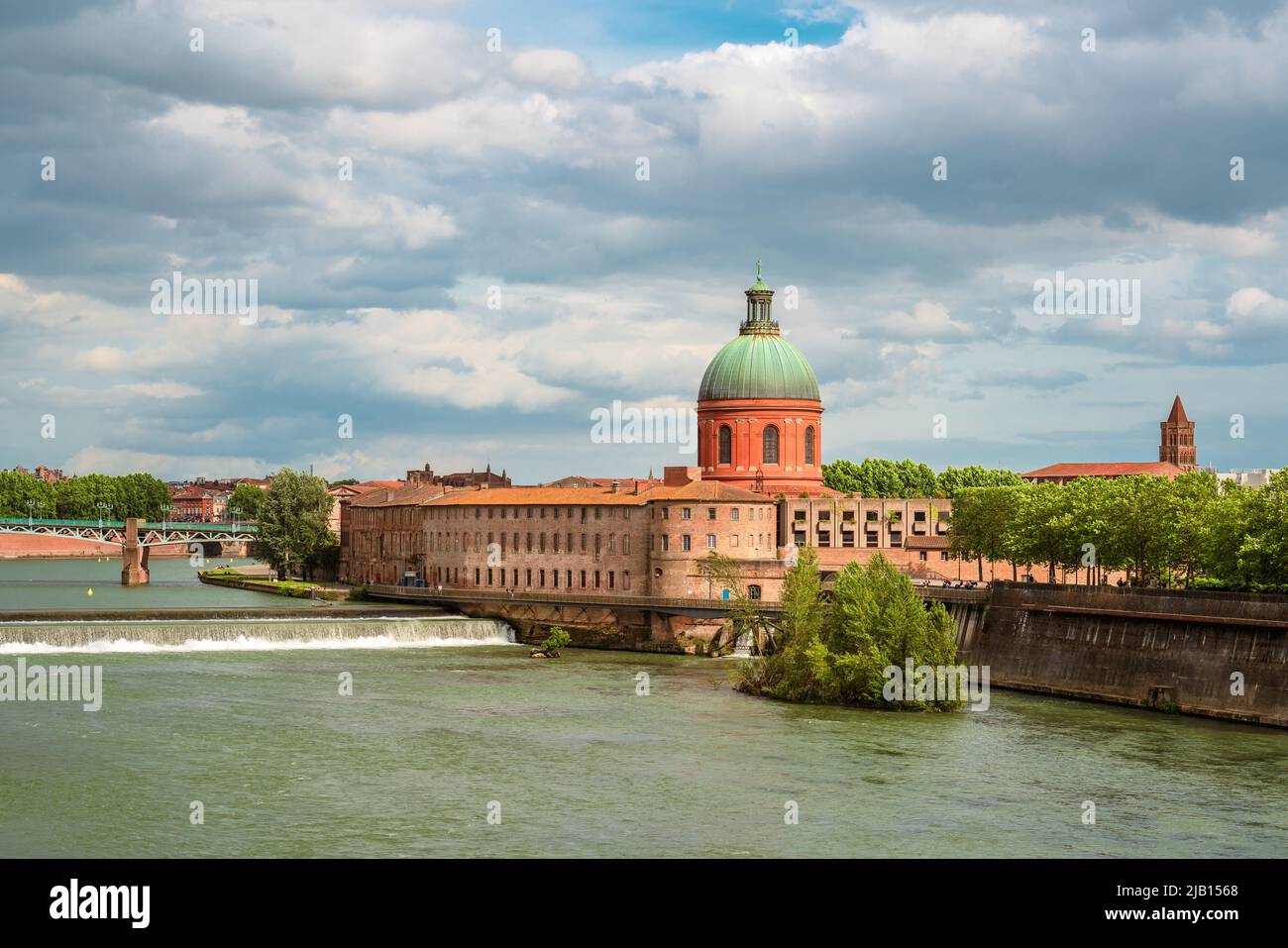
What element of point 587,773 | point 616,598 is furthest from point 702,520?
point 587,773

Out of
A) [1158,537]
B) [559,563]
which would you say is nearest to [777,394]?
[559,563]

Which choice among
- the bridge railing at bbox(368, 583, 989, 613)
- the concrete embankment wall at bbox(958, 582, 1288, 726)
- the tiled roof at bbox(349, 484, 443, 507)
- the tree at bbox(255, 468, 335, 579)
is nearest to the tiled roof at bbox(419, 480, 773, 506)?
the bridge railing at bbox(368, 583, 989, 613)

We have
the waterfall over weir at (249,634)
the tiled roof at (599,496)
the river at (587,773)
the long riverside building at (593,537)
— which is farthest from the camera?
the tiled roof at (599,496)

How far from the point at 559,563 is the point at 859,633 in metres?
34.6

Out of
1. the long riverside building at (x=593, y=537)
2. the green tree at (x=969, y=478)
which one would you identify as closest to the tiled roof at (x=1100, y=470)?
the green tree at (x=969, y=478)

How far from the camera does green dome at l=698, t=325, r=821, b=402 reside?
367 ft

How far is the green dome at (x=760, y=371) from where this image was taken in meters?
112

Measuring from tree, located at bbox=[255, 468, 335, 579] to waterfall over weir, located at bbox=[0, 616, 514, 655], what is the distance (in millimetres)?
48401

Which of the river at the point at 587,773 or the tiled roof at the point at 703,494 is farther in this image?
the tiled roof at the point at 703,494

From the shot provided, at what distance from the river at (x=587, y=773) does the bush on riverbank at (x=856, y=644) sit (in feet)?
5.30

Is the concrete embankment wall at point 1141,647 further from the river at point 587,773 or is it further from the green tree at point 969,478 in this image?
the green tree at point 969,478

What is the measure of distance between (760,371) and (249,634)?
152 feet

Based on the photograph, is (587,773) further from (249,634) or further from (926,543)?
(926,543)

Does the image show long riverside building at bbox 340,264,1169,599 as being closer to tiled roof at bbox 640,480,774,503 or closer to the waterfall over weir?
tiled roof at bbox 640,480,774,503
